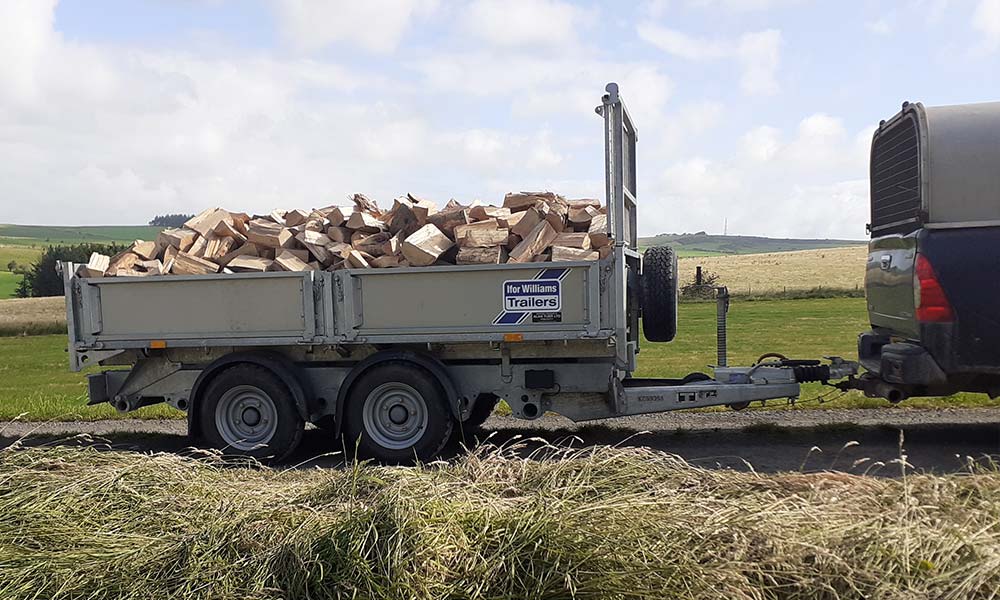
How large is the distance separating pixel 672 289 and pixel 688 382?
0.87 meters

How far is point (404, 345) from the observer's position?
730cm

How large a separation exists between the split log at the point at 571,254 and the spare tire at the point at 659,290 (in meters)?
0.82

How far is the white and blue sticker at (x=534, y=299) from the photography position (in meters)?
6.89

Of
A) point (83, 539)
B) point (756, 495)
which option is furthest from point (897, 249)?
point (83, 539)

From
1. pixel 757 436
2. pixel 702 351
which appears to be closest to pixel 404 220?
pixel 757 436

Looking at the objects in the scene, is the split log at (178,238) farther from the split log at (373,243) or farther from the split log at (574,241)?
the split log at (574,241)

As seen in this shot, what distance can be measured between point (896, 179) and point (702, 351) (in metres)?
10.5

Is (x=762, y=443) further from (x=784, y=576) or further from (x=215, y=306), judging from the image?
(x=215, y=306)

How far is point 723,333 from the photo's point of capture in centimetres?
761

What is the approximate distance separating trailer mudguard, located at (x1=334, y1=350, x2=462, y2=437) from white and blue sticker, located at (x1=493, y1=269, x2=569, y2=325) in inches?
25.7

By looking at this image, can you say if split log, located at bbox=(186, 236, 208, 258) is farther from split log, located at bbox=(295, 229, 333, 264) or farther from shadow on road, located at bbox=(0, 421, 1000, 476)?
shadow on road, located at bbox=(0, 421, 1000, 476)

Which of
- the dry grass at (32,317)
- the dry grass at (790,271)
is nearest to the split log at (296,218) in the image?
the dry grass at (32,317)

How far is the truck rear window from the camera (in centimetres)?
670

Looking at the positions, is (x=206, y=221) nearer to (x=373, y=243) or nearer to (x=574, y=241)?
(x=373, y=243)
